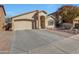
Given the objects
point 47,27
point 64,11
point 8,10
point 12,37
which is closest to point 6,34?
point 12,37

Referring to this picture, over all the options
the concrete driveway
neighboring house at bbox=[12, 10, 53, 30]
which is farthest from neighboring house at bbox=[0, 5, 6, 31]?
the concrete driveway

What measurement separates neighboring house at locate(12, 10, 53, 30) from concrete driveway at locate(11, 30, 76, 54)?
156 mm

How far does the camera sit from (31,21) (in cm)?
736

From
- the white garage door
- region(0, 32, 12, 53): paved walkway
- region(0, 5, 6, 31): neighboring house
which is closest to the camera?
region(0, 32, 12, 53): paved walkway

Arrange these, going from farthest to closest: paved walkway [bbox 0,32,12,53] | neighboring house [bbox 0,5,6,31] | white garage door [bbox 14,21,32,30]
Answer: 1. white garage door [bbox 14,21,32,30]
2. neighboring house [bbox 0,5,6,31]
3. paved walkway [bbox 0,32,12,53]

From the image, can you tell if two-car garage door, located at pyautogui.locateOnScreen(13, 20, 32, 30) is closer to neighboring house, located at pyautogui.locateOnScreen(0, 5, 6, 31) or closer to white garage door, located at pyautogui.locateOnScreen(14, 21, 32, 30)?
white garage door, located at pyautogui.locateOnScreen(14, 21, 32, 30)

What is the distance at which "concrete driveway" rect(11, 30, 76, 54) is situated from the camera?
7.09 meters

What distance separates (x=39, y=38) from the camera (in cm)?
731

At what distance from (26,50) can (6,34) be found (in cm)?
77

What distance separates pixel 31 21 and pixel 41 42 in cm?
71

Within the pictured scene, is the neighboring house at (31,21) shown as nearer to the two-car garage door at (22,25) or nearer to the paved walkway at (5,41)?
the two-car garage door at (22,25)

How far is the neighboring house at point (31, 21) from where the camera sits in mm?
7273
